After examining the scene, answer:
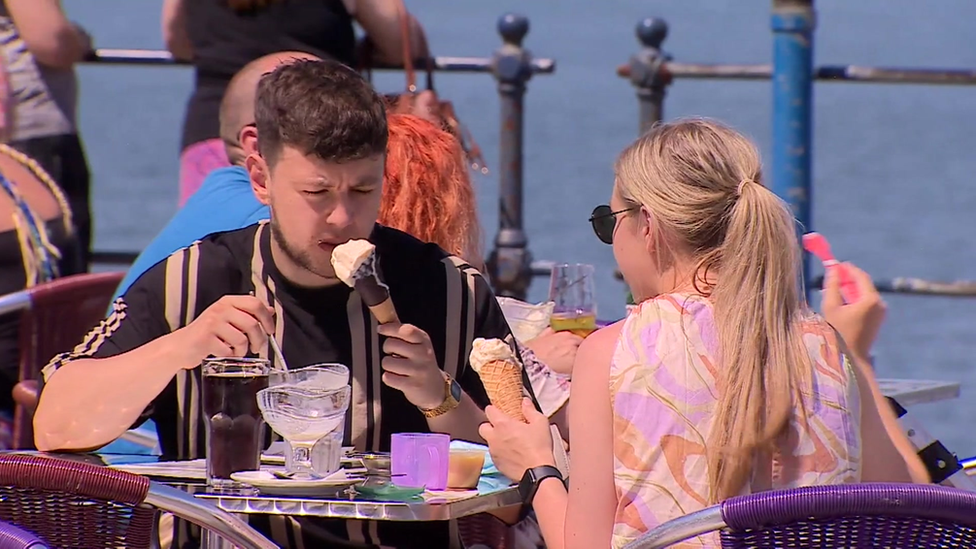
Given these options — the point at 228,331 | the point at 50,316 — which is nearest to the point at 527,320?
the point at 228,331

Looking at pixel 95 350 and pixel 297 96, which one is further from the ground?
pixel 297 96

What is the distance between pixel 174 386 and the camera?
256 centimetres

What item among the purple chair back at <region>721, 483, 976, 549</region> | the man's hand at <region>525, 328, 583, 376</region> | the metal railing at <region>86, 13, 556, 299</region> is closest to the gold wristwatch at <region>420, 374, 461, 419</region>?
the man's hand at <region>525, 328, 583, 376</region>

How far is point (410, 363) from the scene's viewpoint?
2354 millimetres

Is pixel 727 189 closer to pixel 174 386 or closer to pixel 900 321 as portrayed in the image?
pixel 174 386

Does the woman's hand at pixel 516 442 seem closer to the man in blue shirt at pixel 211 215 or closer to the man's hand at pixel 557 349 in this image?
the man's hand at pixel 557 349

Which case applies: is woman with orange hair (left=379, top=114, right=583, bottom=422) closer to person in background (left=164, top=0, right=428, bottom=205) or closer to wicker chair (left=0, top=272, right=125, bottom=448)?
wicker chair (left=0, top=272, right=125, bottom=448)

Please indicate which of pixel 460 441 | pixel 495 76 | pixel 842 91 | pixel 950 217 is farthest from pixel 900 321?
pixel 842 91

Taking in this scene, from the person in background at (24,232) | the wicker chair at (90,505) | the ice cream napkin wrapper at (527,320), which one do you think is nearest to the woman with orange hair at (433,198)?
the ice cream napkin wrapper at (527,320)

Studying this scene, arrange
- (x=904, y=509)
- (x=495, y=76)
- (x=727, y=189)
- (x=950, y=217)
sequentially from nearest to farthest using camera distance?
1. (x=904, y=509)
2. (x=727, y=189)
3. (x=495, y=76)
4. (x=950, y=217)

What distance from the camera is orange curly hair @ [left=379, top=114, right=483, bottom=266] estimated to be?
296 cm

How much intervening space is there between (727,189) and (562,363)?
0.92 m

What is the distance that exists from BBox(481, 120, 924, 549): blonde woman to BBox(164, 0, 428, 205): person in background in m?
2.22

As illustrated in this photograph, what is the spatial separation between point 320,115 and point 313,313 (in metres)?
0.33
